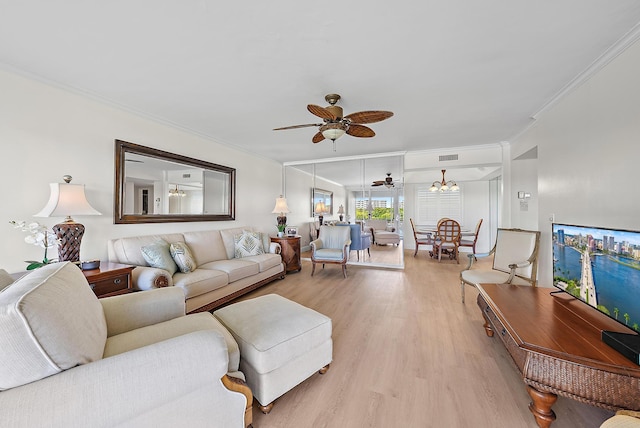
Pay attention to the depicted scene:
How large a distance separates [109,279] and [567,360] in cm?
330

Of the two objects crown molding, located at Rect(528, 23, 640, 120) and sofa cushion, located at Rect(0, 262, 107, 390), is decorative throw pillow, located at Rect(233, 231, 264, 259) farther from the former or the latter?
crown molding, located at Rect(528, 23, 640, 120)

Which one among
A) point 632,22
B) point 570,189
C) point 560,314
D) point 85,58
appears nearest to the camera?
point 632,22

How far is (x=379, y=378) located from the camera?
1.75 metres

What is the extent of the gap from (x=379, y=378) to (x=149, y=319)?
166cm

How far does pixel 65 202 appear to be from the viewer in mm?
2150

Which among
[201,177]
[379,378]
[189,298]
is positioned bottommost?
[379,378]

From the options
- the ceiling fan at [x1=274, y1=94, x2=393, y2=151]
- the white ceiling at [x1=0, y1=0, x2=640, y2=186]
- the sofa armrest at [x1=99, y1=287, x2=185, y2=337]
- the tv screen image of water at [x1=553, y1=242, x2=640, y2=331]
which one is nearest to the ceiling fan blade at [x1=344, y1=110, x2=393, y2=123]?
the ceiling fan at [x1=274, y1=94, x2=393, y2=151]

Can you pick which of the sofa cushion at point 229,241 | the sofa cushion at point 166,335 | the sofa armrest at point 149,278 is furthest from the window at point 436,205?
the sofa cushion at point 166,335

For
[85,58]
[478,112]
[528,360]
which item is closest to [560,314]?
[528,360]

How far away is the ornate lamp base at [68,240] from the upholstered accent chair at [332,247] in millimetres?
3133

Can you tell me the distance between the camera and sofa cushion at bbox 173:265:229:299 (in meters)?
2.58

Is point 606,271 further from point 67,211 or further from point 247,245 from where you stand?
point 67,211

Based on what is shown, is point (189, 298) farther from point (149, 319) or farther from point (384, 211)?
point (384, 211)

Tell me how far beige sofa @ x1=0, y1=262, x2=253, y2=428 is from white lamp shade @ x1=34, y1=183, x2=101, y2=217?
4.14ft
